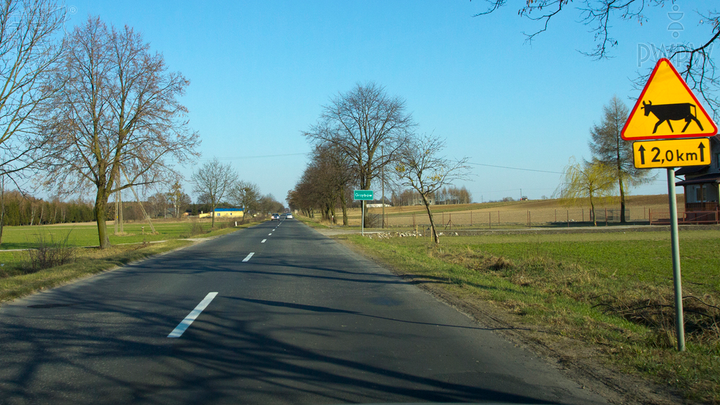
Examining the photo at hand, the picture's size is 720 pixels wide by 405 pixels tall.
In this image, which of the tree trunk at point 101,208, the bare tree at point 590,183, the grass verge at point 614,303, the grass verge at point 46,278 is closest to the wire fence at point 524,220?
the bare tree at point 590,183

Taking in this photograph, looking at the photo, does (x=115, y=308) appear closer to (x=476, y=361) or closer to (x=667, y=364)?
(x=476, y=361)

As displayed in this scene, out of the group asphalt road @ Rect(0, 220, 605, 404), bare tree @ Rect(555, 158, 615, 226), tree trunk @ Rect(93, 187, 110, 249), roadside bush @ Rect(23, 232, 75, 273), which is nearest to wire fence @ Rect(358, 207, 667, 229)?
bare tree @ Rect(555, 158, 615, 226)

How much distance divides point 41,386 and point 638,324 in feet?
23.2

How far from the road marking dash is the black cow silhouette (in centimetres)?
600

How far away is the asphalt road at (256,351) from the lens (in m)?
3.77

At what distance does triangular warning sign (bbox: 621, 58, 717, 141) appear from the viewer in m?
4.76

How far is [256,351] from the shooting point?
486 cm

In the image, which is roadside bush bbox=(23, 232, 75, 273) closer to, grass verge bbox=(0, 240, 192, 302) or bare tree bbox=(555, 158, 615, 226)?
grass verge bbox=(0, 240, 192, 302)

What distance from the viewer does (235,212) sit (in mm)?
107688

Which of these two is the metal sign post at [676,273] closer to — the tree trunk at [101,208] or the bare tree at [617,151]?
the tree trunk at [101,208]

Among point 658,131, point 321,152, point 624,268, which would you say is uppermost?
point 321,152

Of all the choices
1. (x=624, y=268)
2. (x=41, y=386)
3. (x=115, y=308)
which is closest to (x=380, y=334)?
(x=41, y=386)

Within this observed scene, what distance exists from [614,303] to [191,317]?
6704 mm

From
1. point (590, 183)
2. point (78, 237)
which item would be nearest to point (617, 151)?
point (590, 183)
